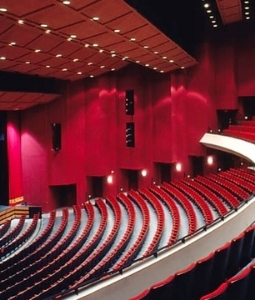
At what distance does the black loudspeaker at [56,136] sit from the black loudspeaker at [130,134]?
93cm

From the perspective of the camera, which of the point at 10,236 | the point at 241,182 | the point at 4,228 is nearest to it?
the point at 241,182

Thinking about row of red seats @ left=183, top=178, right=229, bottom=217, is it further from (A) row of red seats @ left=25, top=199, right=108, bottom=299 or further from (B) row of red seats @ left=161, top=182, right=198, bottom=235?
(A) row of red seats @ left=25, top=199, right=108, bottom=299

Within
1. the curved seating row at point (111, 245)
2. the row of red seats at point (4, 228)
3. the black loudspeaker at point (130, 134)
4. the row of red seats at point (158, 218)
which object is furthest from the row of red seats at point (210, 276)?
the black loudspeaker at point (130, 134)

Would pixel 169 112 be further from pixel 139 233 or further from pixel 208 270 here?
pixel 208 270

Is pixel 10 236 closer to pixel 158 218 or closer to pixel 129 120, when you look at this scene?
Result: pixel 158 218

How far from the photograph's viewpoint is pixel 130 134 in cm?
630

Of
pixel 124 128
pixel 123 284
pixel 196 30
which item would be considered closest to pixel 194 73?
pixel 196 30

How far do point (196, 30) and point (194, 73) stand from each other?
0.55 metres

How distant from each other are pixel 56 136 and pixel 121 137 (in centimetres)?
94

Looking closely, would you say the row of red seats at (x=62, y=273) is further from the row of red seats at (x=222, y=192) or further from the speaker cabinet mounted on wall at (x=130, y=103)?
the speaker cabinet mounted on wall at (x=130, y=103)

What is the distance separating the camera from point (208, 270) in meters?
1.54

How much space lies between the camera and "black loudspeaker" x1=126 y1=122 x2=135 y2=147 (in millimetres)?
6289

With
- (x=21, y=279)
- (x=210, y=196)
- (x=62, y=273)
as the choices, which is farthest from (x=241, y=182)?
(x=21, y=279)

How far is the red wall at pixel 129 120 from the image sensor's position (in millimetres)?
5980
